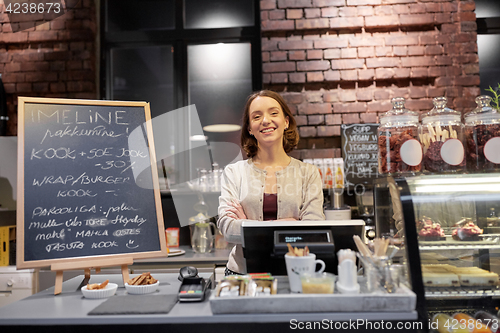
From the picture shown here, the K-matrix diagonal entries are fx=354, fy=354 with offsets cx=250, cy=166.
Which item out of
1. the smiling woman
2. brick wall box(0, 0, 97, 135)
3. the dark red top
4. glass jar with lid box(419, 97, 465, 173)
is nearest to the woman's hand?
the smiling woman

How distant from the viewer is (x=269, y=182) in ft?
7.08

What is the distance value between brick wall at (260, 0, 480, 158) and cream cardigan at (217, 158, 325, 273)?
1076 mm

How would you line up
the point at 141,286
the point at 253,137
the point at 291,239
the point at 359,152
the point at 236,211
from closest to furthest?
the point at 291,239
the point at 141,286
the point at 236,211
the point at 253,137
the point at 359,152

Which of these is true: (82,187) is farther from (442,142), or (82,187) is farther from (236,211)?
(442,142)

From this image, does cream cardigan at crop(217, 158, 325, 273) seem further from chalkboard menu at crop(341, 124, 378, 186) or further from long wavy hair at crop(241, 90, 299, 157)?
chalkboard menu at crop(341, 124, 378, 186)

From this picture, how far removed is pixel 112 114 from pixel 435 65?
2830 mm

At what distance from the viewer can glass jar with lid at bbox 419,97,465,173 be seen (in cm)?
145

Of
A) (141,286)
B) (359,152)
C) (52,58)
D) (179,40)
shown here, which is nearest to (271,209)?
(141,286)

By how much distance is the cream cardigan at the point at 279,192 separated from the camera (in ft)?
6.72

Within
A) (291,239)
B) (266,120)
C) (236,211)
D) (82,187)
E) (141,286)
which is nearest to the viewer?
(291,239)

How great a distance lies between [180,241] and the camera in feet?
11.2

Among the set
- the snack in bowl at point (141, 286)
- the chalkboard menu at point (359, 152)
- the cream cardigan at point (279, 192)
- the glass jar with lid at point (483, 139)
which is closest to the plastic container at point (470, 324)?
the glass jar with lid at point (483, 139)

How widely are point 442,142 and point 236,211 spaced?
107 centimetres

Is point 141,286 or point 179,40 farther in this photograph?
point 179,40
